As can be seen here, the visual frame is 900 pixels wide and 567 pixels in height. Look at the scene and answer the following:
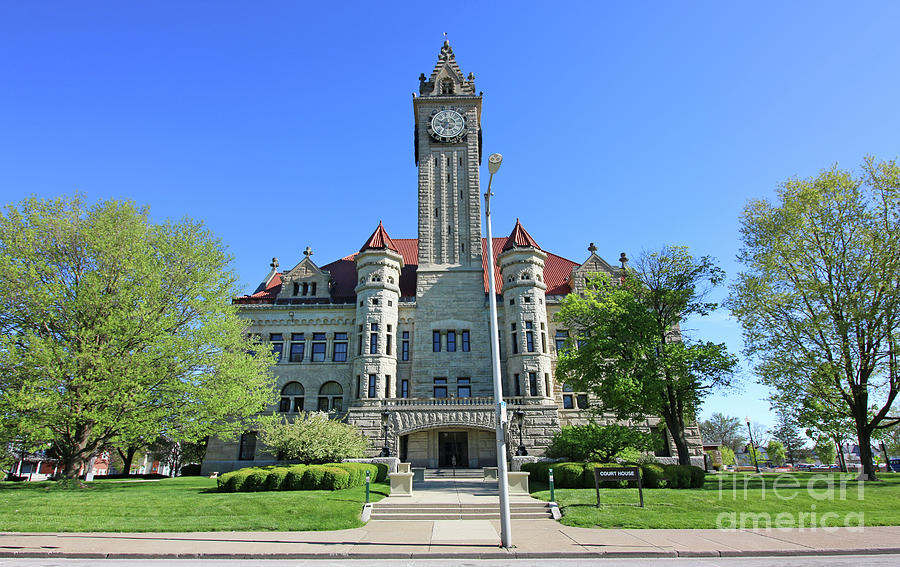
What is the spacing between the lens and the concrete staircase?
16609mm

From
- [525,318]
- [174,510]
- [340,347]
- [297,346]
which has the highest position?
[525,318]

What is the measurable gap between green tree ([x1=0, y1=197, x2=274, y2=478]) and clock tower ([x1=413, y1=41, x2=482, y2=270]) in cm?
1984

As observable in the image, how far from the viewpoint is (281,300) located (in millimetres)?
43156

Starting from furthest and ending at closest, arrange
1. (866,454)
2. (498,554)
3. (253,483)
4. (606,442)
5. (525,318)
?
(525,318) < (866,454) < (606,442) < (253,483) < (498,554)

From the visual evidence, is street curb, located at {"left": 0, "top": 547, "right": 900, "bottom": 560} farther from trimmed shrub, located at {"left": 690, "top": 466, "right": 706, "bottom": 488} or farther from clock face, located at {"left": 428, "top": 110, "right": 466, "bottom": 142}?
clock face, located at {"left": 428, "top": 110, "right": 466, "bottom": 142}

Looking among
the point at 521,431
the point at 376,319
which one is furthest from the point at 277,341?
the point at 521,431

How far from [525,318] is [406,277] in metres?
12.1

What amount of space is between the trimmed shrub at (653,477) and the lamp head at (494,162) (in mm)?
16353

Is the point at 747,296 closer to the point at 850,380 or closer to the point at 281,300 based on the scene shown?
the point at 850,380

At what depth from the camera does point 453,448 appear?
122 ft

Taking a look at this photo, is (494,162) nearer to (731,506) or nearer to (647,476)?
(731,506)

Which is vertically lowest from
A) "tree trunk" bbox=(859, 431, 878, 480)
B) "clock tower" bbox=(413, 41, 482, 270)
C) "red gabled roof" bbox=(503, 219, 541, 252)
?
"tree trunk" bbox=(859, 431, 878, 480)

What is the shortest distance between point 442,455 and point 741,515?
23.9 meters

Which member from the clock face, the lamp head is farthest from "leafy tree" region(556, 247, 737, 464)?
the clock face
